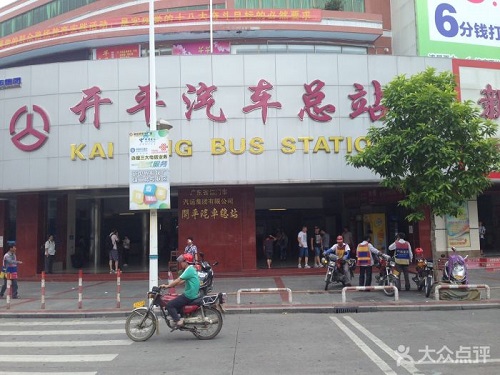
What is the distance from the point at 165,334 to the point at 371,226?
1591 cm

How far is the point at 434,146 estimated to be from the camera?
1316 cm

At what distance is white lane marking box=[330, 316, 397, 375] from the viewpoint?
659 cm

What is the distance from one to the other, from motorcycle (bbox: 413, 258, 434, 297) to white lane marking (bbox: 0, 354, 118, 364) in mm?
9314

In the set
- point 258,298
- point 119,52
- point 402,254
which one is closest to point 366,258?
point 402,254

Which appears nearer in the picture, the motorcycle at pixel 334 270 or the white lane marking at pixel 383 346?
the white lane marking at pixel 383 346

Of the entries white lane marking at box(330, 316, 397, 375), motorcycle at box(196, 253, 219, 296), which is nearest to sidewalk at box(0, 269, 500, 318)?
motorcycle at box(196, 253, 219, 296)

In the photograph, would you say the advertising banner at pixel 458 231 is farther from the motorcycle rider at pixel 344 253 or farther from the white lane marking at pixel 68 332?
the white lane marking at pixel 68 332

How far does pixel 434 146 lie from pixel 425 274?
3723 millimetres

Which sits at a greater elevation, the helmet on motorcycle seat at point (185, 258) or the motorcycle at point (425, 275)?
the helmet on motorcycle seat at point (185, 258)

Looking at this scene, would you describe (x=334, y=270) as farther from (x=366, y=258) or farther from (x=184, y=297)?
(x=184, y=297)

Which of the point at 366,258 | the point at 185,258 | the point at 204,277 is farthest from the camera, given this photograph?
the point at 366,258

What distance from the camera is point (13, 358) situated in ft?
25.2

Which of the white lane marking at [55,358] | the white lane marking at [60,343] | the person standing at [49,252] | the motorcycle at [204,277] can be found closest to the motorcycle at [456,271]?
the motorcycle at [204,277]

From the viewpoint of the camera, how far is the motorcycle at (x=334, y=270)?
15.0 metres
